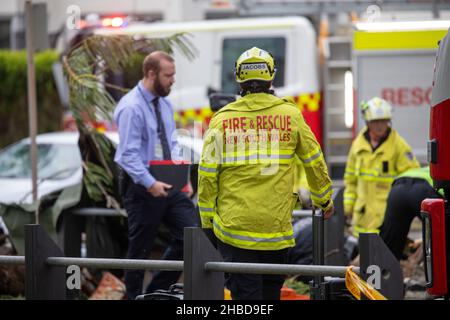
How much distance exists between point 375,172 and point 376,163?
0.08m

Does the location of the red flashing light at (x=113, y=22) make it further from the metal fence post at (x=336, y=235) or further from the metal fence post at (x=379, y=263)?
the metal fence post at (x=379, y=263)

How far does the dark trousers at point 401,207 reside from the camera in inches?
320

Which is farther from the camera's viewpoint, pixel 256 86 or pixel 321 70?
pixel 321 70

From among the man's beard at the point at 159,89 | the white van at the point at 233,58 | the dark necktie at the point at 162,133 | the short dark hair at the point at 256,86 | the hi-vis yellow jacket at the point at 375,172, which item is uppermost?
the white van at the point at 233,58

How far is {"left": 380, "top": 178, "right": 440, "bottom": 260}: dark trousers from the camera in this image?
8141 millimetres

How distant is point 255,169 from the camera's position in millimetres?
6125

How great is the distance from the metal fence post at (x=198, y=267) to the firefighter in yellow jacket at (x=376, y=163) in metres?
3.90

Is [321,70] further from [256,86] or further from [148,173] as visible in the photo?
[256,86]

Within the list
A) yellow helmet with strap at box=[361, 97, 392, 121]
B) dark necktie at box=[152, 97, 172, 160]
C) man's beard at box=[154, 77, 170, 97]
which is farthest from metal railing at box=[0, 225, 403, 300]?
yellow helmet with strap at box=[361, 97, 392, 121]

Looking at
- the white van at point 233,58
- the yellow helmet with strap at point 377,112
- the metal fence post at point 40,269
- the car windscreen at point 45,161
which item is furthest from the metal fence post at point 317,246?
the white van at point 233,58

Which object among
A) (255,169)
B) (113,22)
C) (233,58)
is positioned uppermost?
(113,22)

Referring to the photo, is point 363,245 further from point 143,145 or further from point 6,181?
point 6,181

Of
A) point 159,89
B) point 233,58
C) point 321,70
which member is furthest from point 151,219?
point 321,70

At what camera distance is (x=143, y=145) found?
8.31 m
